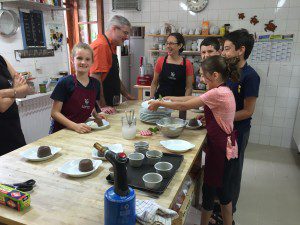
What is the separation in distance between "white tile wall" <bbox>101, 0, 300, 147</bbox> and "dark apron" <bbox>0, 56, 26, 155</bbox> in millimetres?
2816

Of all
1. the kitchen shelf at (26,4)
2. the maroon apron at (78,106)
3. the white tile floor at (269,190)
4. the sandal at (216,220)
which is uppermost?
the kitchen shelf at (26,4)

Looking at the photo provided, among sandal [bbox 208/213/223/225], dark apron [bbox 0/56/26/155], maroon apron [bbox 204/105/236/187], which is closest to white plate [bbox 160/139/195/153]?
maroon apron [bbox 204/105/236/187]

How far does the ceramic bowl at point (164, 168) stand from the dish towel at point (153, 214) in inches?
8.6

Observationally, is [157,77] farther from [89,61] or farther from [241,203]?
[241,203]

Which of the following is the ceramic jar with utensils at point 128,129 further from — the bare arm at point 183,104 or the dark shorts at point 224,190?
the dark shorts at point 224,190

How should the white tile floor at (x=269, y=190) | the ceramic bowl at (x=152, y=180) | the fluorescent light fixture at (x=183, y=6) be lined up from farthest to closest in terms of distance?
the fluorescent light fixture at (x=183, y=6) → the white tile floor at (x=269, y=190) → the ceramic bowl at (x=152, y=180)

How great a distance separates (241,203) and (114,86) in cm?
171

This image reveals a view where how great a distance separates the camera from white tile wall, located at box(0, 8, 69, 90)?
297 cm

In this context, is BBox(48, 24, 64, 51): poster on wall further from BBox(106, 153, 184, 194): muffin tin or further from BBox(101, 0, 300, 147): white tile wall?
BBox(106, 153, 184, 194): muffin tin

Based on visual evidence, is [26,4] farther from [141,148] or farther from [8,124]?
[141,148]

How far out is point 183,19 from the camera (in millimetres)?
3973

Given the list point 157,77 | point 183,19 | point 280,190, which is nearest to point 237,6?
point 183,19

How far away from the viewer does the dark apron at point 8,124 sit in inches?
70.5

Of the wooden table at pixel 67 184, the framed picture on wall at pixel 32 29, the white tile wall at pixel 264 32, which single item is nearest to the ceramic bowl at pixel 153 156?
the wooden table at pixel 67 184
